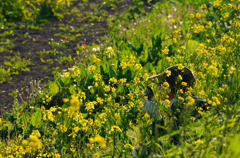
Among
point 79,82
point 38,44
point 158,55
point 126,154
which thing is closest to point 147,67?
point 158,55

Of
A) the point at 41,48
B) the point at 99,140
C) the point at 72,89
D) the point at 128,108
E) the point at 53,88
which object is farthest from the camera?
the point at 41,48

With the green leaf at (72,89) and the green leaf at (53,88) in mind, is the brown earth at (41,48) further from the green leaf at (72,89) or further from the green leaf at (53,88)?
the green leaf at (72,89)

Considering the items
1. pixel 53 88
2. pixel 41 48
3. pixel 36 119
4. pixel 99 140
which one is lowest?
pixel 36 119

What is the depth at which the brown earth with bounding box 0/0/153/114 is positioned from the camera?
4093mm

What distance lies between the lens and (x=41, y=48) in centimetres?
524

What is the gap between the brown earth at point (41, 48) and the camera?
4093 millimetres

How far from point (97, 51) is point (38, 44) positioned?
1412mm

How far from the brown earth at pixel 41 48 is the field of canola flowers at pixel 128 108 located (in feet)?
1.67

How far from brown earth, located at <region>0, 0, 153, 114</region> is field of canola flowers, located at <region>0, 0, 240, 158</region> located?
51 cm

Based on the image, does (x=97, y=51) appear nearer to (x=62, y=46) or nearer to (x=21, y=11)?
(x=62, y=46)

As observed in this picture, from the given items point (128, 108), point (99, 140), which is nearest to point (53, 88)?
point (128, 108)

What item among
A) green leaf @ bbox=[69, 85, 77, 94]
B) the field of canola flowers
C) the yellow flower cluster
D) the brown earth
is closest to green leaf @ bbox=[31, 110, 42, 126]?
the field of canola flowers

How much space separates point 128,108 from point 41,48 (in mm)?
3002

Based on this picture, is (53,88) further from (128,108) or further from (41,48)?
(41,48)
